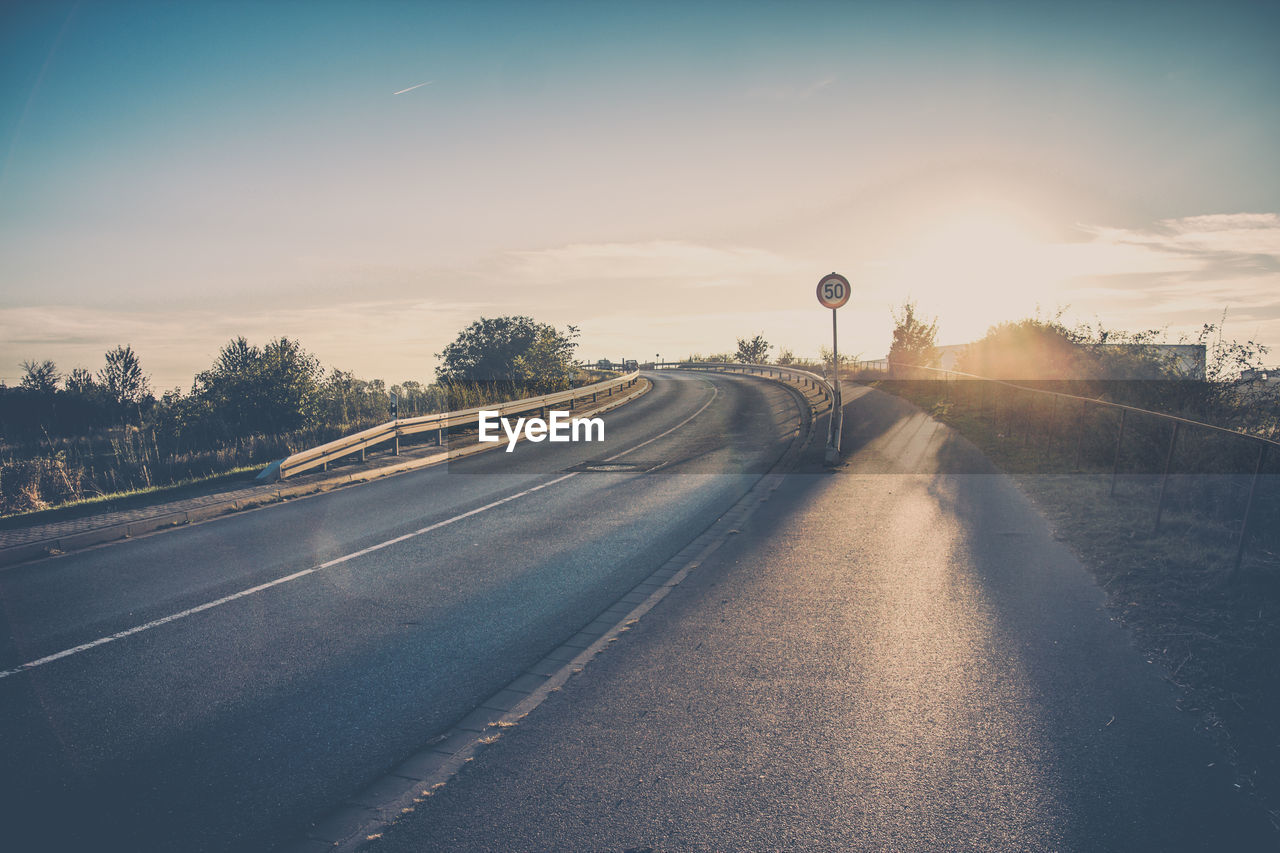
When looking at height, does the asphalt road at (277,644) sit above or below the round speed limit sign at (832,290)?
below

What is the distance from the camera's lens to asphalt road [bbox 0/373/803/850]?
12.4 feet

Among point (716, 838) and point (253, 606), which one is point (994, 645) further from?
point (253, 606)

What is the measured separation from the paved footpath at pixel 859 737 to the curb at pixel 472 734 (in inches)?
4.2

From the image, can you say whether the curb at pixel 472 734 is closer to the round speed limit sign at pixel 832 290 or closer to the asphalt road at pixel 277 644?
the asphalt road at pixel 277 644

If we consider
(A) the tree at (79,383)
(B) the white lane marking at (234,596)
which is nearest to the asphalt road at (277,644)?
(B) the white lane marking at (234,596)

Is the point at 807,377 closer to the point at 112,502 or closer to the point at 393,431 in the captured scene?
the point at 393,431

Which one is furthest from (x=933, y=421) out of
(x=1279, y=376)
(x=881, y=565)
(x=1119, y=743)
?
(x=1119, y=743)

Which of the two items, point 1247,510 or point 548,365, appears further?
point 548,365

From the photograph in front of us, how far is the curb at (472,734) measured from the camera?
3.46m

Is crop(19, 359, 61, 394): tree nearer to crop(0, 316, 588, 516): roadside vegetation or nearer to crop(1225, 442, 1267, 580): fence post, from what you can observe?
crop(0, 316, 588, 516): roadside vegetation

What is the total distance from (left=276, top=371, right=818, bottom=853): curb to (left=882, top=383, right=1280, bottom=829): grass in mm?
4150

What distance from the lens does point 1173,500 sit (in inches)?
382

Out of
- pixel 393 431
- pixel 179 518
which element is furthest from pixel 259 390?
pixel 179 518

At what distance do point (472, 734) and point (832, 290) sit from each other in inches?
547
